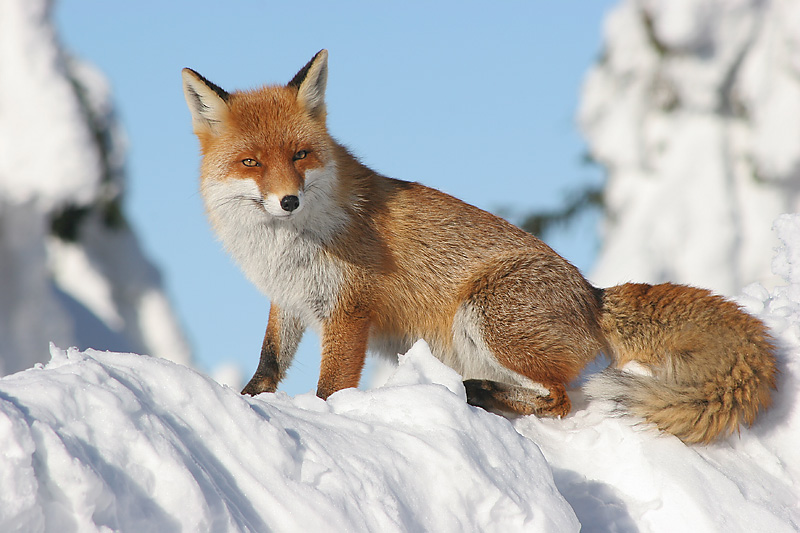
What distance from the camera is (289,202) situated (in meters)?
4.38

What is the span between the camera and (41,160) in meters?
21.0

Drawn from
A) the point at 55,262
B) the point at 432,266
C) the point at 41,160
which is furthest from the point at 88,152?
the point at 432,266

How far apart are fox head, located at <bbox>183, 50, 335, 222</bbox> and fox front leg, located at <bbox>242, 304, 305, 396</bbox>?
34.7 inches

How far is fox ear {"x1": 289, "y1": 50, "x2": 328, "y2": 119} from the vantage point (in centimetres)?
503

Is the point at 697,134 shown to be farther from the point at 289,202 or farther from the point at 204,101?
the point at 289,202

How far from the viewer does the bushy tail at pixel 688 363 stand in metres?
4.04

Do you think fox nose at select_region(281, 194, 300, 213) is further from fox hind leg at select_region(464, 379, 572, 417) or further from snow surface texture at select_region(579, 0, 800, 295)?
snow surface texture at select_region(579, 0, 800, 295)

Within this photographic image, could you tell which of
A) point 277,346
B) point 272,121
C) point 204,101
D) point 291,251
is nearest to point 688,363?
point 291,251

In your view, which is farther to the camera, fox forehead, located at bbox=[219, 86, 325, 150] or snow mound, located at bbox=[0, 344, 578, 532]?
fox forehead, located at bbox=[219, 86, 325, 150]

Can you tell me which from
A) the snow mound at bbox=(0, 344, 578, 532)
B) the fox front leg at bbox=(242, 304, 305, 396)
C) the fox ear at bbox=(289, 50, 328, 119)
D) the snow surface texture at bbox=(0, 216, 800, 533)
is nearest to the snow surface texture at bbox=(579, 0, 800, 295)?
the fox front leg at bbox=(242, 304, 305, 396)

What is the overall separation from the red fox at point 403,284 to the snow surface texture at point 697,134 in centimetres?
1231

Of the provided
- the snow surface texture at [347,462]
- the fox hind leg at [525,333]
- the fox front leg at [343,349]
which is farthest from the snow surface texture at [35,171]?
the snow surface texture at [347,462]

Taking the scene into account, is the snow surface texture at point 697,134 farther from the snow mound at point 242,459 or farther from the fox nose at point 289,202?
the snow mound at point 242,459

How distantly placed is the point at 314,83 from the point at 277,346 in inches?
71.0
